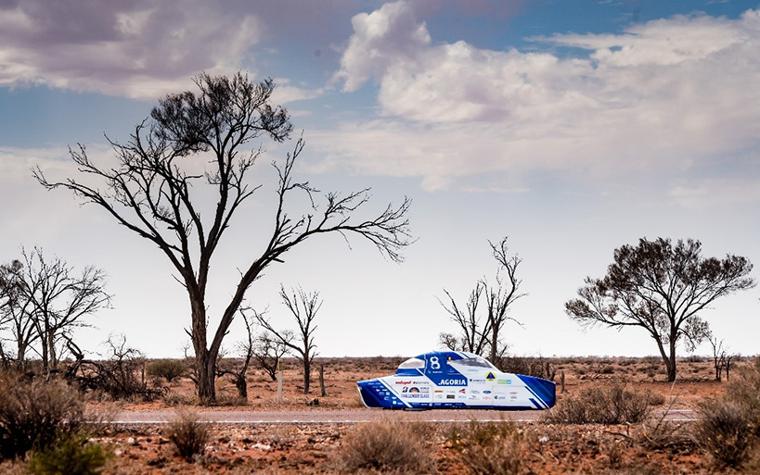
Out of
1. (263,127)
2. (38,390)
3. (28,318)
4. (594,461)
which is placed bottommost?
(594,461)

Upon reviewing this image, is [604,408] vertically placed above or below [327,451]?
above

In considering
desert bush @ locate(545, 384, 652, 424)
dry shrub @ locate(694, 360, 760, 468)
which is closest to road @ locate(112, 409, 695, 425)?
desert bush @ locate(545, 384, 652, 424)

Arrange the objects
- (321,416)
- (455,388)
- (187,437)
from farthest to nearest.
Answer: (455,388), (321,416), (187,437)

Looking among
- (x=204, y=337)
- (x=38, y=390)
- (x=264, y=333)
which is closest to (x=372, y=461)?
(x=38, y=390)

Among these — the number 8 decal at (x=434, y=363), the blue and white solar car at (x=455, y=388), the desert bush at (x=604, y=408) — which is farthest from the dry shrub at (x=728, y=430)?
the number 8 decal at (x=434, y=363)

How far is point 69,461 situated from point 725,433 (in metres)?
10.4

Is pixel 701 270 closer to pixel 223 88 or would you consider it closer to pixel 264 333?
pixel 264 333

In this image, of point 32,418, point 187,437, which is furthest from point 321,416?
point 32,418

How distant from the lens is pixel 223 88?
28.8 meters

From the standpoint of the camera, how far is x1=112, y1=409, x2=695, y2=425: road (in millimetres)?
19094

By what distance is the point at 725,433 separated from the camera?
1478 centimetres

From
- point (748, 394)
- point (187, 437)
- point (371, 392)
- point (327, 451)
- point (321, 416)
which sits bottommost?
point (327, 451)

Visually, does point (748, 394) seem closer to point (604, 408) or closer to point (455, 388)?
point (604, 408)

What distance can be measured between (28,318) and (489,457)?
1636 inches
